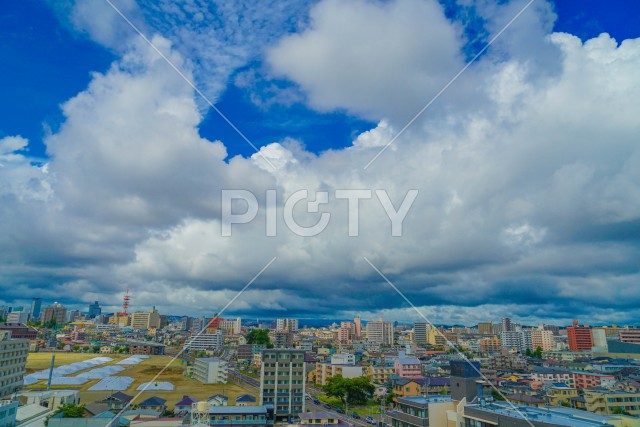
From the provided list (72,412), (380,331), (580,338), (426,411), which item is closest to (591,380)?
(426,411)

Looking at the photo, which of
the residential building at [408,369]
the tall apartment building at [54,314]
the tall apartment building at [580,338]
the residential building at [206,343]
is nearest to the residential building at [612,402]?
the residential building at [408,369]

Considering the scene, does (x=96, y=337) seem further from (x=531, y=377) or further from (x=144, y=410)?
(x=531, y=377)

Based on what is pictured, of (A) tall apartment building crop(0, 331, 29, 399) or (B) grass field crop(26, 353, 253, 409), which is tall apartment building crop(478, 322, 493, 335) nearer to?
(B) grass field crop(26, 353, 253, 409)

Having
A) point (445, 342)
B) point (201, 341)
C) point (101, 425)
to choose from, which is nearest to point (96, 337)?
point (201, 341)

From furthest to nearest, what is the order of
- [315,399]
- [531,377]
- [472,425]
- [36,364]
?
1. [36,364]
2. [531,377]
3. [315,399]
4. [472,425]

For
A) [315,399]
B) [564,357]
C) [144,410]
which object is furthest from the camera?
[564,357]

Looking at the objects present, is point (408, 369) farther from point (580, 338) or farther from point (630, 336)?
point (580, 338)
